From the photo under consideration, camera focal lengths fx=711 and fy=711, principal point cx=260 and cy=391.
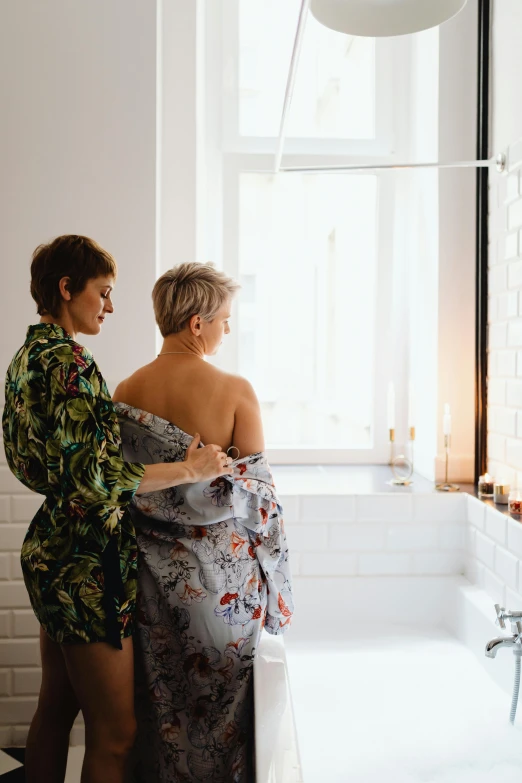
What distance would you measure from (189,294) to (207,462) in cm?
47

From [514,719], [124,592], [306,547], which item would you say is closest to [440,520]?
[306,547]

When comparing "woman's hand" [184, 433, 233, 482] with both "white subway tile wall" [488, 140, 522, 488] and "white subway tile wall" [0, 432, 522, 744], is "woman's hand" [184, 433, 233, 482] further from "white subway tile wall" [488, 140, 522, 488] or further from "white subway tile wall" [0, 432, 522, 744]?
"white subway tile wall" [488, 140, 522, 488]

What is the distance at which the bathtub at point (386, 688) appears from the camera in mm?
1752

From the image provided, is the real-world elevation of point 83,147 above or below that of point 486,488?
above

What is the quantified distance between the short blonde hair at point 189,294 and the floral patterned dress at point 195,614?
0.28m

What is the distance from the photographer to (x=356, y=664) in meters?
2.40

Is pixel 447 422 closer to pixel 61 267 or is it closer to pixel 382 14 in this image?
pixel 382 14

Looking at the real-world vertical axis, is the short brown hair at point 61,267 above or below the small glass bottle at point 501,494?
above

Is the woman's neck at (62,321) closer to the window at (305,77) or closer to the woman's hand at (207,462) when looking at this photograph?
the woman's hand at (207,462)

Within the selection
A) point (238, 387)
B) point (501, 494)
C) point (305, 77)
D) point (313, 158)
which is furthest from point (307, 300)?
point (238, 387)

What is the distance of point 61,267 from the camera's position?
1682 millimetres

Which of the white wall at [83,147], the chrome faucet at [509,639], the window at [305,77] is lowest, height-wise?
the chrome faucet at [509,639]

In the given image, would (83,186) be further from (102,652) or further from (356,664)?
(356,664)

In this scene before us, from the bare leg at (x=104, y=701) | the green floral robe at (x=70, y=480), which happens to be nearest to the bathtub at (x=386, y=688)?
the bare leg at (x=104, y=701)
